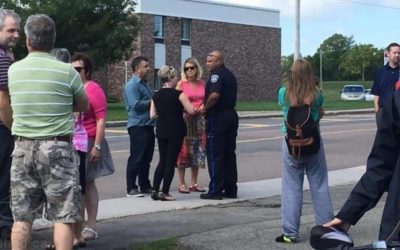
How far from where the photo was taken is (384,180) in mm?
3287

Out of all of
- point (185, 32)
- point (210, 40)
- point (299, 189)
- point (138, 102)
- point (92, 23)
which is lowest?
point (299, 189)

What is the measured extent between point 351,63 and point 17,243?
4080 inches

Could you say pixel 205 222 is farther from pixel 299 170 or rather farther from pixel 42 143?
pixel 42 143

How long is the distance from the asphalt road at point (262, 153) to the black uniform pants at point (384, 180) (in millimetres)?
7451

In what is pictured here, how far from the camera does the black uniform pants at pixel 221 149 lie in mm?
9789

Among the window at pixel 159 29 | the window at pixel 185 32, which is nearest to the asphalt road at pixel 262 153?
the window at pixel 159 29

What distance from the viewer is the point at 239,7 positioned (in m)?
61.8

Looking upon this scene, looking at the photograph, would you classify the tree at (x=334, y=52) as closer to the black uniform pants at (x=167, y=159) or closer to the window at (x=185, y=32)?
the window at (x=185, y=32)

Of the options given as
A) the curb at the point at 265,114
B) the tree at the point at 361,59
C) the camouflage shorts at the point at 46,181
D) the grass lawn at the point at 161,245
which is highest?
the tree at the point at 361,59

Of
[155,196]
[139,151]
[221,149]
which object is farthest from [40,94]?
[139,151]

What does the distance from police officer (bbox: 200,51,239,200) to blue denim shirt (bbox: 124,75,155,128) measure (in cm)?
80

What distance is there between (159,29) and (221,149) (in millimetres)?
45731

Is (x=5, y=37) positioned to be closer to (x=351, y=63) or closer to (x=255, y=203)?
(x=255, y=203)

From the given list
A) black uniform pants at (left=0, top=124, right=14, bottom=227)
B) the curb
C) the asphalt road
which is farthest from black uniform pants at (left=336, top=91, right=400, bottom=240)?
the curb
